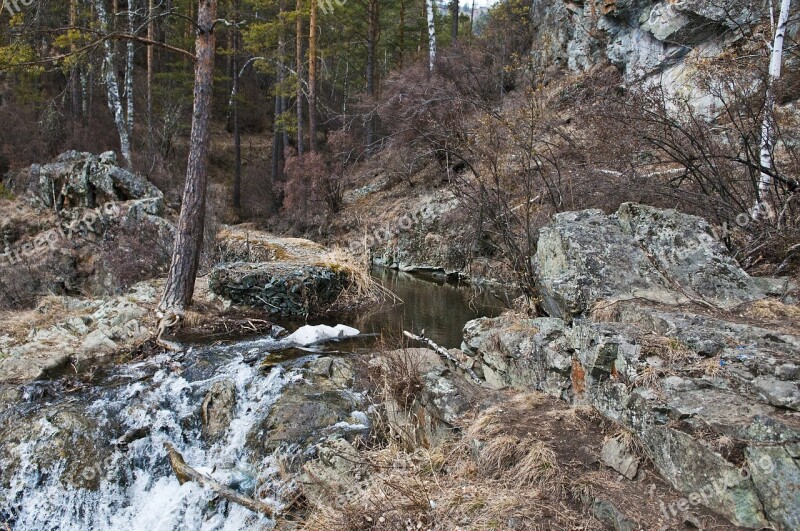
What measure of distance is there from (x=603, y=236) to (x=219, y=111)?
27611mm

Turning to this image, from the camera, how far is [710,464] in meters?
2.77

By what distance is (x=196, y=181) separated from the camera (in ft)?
23.8


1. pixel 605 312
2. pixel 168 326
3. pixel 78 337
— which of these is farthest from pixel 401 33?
pixel 605 312

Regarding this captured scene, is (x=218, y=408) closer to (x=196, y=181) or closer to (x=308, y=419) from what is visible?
(x=308, y=419)

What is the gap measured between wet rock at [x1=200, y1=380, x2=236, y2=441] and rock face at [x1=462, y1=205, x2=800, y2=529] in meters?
2.71

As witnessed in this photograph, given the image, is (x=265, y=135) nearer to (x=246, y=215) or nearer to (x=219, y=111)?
(x=219, y=111)

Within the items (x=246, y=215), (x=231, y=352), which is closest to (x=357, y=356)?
(x=231, y=352)

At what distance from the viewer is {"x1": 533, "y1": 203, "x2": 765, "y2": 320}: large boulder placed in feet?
15.6

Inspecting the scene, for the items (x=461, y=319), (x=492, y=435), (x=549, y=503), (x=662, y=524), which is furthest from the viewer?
(x=461, y=319)

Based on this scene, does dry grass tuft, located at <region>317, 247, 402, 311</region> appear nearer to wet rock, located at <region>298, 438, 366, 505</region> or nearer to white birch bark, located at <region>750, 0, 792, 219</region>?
wet rock, located at <region>298, 438, 366, 505</region>

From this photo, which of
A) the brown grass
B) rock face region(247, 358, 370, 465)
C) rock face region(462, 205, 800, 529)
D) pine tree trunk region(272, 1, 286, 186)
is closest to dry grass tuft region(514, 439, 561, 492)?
rock face region(462, 205, 800, 529)

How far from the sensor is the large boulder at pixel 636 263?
15.6ft

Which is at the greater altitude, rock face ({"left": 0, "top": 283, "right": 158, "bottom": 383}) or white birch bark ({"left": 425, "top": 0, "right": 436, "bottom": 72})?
white birch bark ({"left": 425, "top": 0, "right": 436, "bottom": 72})

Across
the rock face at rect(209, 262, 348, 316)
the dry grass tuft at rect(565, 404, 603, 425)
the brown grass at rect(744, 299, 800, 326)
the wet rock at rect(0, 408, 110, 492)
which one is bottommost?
the wet rock at rect(0, 408, 110, 492)
